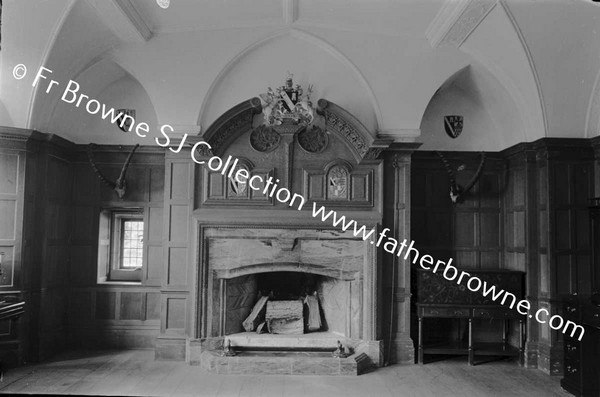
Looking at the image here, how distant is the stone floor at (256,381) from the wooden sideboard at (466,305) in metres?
0.20

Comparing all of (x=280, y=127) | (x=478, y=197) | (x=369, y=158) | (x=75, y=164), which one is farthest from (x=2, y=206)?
(x=478, y=197)

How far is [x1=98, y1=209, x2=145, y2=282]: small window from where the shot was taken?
660cm

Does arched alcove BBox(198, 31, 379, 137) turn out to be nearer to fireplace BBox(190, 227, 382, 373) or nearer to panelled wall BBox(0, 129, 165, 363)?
panelled wall BBox(0, 129, 165, 363)

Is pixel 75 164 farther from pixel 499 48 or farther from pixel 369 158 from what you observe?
pixel 499 48

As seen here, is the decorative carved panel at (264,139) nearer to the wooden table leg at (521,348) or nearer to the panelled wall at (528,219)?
the panelled wall at (528,219)

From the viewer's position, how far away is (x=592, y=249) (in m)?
5.69

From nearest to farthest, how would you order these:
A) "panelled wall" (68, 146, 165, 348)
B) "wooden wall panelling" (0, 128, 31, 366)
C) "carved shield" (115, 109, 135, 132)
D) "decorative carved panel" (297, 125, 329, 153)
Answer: "wooden wall panelling" (0, 128, 31, 366)
"decorative carved panel" (297, 125, 329, 153)
"panelled wall" (68, 146, 165, 348)
"carved shield" (115, 109, 135, 132)

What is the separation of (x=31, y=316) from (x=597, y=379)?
6.22 metres

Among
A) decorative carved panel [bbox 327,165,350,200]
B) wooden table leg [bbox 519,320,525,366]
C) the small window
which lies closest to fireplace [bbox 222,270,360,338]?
decorative carved panel [bbox 327,165,350,200]

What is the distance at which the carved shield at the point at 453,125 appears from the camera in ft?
Result: 21.5

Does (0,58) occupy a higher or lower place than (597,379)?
higher

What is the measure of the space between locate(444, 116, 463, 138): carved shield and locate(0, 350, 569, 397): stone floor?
307 cm

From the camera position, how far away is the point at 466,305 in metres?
5.80

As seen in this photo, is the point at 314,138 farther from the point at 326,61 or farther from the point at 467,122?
the point at 467,122
